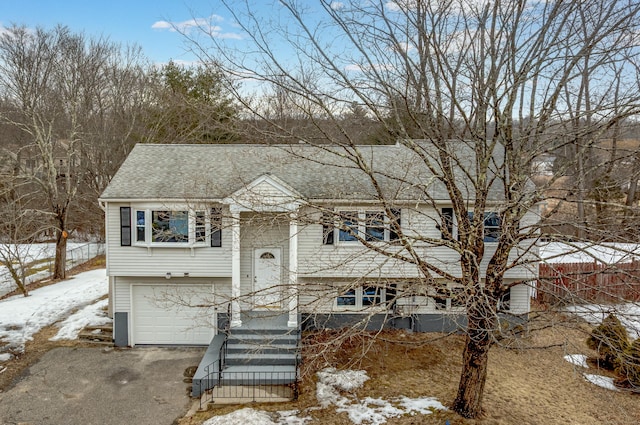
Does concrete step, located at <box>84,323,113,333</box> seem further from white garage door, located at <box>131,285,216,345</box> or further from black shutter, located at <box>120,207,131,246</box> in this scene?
black shutter, located at <box>120,207,131,246</box>

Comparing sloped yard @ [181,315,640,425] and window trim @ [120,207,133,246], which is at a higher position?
window trim @ [120,207,133,246]

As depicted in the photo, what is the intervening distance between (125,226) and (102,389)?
15.1ft

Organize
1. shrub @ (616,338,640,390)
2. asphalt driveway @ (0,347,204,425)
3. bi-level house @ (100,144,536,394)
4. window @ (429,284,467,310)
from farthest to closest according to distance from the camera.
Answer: bi-level house @ (100,144,536,394), shrub @ (616,338,640,390), asphalt driveway @ (0,347,204,425), window @ (429,284,467,310)

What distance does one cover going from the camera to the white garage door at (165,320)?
14.3 meters

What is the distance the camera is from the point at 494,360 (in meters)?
12.2

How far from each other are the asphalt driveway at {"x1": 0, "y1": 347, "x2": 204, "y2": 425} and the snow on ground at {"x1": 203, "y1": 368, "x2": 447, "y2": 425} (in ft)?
5.68

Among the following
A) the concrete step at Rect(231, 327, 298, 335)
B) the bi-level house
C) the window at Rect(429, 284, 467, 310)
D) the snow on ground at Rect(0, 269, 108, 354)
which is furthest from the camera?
the snow on ground at Rect(0, 269, 108, 354)

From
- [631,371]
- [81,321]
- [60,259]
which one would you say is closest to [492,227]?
[631,371]

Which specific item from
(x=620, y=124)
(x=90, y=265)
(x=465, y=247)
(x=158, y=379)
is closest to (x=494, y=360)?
(x=465, y=247)

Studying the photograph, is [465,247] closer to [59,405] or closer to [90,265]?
[59,405]

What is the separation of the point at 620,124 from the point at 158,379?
40.8 ft

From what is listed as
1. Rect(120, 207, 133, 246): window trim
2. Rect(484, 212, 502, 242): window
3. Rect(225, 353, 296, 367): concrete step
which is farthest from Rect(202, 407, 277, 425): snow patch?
Rect(120, 207, 133, 246): window trim

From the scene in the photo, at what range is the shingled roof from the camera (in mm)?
13117

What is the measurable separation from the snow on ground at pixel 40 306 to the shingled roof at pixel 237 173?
238 inches
